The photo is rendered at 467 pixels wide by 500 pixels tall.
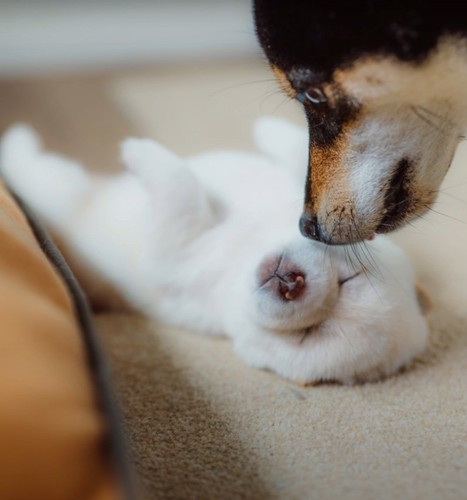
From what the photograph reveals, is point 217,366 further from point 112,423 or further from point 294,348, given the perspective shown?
point 112,423

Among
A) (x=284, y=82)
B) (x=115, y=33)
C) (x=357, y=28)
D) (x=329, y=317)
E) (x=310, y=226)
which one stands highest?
(x=357, y=28)

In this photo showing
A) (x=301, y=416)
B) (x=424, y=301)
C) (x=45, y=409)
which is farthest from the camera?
(x=424, y=301)

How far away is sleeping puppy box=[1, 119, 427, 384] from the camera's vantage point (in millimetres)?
1205

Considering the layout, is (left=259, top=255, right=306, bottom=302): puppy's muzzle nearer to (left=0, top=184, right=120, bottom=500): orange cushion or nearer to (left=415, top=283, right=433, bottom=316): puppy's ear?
(left=415, top=283, right=433, bottom=316): puppy's ear

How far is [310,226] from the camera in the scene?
1.18 metres

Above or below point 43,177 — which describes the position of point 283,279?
above

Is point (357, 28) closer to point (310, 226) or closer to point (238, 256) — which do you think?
point (310, 226)

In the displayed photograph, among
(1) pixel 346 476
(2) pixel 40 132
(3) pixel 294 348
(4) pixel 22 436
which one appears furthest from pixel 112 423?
(2) pixel 40 132

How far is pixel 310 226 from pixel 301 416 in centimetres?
33

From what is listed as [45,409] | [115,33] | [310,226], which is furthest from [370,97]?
[115,33]

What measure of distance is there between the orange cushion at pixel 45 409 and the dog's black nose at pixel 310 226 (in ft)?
1.65

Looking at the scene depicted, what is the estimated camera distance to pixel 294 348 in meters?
1.23

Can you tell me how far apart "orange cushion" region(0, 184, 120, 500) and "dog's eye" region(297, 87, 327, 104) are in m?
0.52

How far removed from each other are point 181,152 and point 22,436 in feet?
4.66
